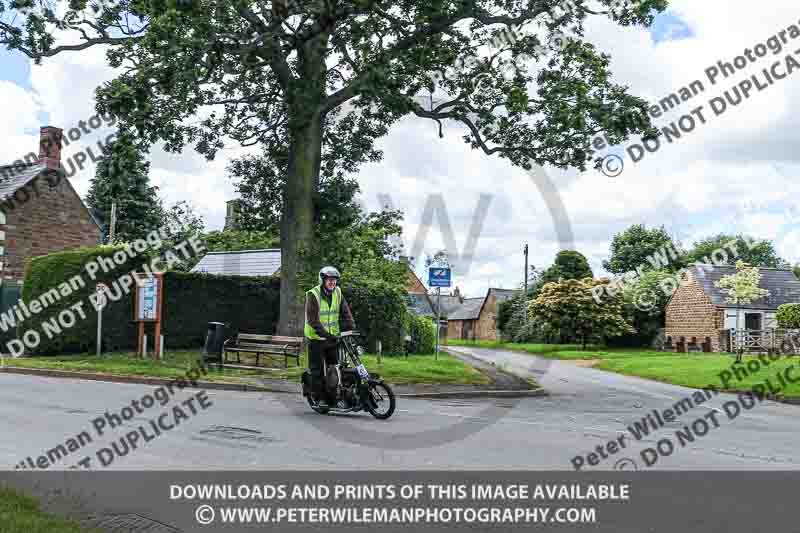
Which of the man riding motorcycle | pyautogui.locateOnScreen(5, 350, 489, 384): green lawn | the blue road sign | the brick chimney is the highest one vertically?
the brick chimney

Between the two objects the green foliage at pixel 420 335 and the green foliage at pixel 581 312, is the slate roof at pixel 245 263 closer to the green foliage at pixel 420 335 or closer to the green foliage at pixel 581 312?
the green foliage at pixel 420 335

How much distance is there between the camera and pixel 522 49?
66.7 ft

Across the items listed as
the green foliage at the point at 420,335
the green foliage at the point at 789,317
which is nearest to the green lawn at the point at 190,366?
the green foliage at the point at 420,335

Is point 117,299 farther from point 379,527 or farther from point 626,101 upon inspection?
point 379,527

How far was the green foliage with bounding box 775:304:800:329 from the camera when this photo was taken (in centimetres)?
3459

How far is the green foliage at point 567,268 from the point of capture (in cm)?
6300

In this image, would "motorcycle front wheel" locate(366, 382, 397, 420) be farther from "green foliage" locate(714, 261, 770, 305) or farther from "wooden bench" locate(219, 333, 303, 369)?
"green foliage" locate(714, 261, 770, 305)

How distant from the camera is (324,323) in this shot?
37.2 ft

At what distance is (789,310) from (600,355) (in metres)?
9.84

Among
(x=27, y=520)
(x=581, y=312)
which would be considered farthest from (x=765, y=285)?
(x=27, y=520)

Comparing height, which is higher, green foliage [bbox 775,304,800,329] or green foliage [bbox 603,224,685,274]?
green foliage [bbox 603,224,685,274]

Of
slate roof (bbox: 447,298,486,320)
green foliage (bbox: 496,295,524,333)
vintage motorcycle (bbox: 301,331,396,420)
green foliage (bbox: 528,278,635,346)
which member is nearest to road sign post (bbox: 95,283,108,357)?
vintage motorcycle (bbox: 301,331,396,420)

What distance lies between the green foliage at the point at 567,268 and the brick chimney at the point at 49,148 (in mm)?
38544

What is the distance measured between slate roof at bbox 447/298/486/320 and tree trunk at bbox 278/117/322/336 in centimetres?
7077
